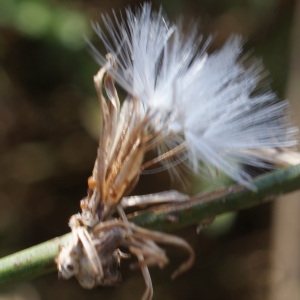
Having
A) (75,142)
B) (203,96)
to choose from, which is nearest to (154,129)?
(203,96)

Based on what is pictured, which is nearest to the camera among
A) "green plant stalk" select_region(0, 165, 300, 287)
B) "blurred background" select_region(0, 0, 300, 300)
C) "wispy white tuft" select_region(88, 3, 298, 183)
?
"green plant stalk" select_region(0, 165, 300, 287)

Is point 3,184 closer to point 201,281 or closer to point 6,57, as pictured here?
point 6,57

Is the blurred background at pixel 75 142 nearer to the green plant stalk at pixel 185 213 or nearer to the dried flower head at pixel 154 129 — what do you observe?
the dried flower head at pixel 154 129

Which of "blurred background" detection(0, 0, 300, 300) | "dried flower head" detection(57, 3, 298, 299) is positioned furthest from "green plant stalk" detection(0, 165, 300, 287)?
"blurred background" detection(0, 0, 300, 300)

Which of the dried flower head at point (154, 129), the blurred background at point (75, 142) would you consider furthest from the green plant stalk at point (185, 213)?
the blurred background at point (75, 142)

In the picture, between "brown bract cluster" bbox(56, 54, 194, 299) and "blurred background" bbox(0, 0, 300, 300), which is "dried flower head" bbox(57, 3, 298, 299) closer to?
"brown bract cluster" bbox(56, 54, 194, 299)

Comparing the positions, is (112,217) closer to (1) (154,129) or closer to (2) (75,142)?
(1) (154,129)
